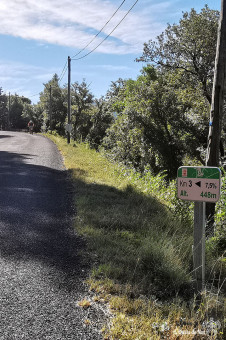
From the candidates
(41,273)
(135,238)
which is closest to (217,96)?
(135,238)

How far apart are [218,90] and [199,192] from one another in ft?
12.8

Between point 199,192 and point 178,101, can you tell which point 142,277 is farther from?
point 178,101

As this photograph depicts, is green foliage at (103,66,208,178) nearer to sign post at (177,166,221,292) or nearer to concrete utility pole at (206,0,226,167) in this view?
concrete utility pole at (206,0,226,167)

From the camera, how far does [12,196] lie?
7148 millimetres

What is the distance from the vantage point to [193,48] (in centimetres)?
1427

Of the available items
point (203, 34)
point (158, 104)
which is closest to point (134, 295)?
→ point (158, 104)

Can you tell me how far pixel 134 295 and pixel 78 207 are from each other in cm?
333

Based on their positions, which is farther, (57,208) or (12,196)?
(12,196)

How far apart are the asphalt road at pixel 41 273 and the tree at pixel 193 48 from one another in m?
10.6

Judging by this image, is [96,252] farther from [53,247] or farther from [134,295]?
[134,295]

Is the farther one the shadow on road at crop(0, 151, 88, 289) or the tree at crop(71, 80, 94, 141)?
the tree at crop(71, 80, 94, 141)

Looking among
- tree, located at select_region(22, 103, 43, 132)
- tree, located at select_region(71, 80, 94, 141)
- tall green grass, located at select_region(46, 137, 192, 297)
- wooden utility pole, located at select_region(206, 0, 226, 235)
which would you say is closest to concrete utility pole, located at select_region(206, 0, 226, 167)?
wooden utility pole, located at select_region(206, 0, 226, 235)

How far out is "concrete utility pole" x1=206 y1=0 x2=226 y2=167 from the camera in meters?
6.22

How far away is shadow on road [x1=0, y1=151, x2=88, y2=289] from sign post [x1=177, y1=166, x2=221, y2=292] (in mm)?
1386
